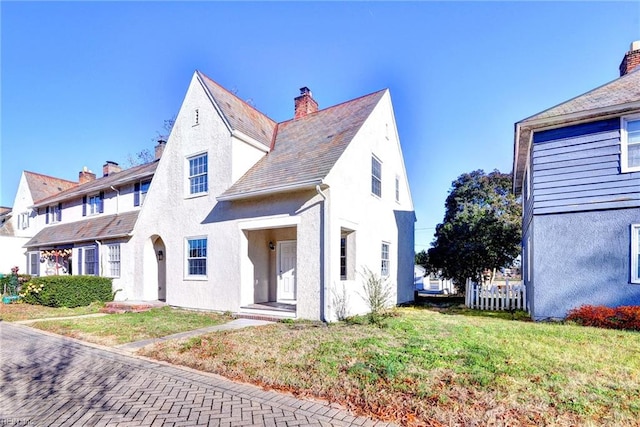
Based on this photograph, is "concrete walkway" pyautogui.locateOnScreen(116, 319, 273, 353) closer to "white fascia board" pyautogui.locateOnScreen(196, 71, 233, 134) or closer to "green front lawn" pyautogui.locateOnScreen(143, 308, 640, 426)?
"green front lawn" pyautogui.locateOnScreen(143, 308, 640, 426)

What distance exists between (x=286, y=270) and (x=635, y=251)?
34.7ft

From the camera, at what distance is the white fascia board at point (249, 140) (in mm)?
12282

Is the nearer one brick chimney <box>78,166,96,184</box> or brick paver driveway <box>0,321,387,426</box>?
brick paver driveway <box>0,321,387,426</box>

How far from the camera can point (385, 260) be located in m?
14.5

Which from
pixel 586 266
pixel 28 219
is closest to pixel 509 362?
pixel 586 266

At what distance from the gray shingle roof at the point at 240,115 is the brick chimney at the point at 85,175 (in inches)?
740

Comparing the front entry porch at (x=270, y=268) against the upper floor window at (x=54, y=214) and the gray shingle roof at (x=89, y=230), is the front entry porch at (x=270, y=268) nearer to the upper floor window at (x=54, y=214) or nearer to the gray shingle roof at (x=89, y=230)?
the gray shingle roof at (x=89, y=230)

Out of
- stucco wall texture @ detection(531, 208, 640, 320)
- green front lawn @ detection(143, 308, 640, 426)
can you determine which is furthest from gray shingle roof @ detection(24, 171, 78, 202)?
stucco wall texture @ detection(531, 208, 640, 320)

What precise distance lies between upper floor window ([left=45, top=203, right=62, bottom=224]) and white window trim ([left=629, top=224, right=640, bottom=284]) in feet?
95.1

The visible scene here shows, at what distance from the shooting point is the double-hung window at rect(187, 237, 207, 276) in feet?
41.7

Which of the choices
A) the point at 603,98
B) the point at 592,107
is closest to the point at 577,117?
the point at 592,107

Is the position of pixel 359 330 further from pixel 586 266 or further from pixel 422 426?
pixel 586 266

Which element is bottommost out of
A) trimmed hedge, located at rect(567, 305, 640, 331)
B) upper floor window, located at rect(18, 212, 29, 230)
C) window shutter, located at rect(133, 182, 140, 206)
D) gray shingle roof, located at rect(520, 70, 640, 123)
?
trimmed hedge, located at rect(567, 305, 640, 331)

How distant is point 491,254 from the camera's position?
767 inches
